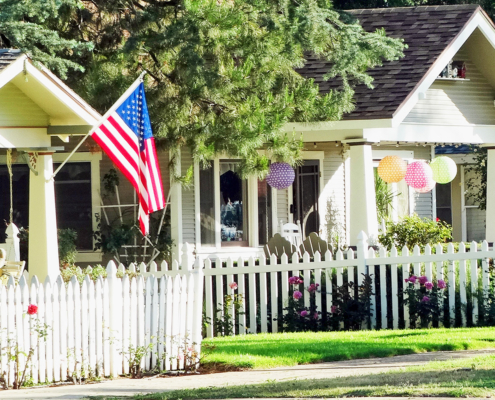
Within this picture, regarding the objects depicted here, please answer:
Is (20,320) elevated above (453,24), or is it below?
below

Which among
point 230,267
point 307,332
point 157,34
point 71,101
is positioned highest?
point 157,34

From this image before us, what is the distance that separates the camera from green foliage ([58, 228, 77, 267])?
1684 cm

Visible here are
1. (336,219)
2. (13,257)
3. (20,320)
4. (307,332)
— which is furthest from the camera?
(336,219)

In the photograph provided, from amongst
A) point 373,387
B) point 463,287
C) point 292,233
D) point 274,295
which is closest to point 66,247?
point 292,233

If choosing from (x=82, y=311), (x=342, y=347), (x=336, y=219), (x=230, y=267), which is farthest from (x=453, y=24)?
(x=82, y=311)

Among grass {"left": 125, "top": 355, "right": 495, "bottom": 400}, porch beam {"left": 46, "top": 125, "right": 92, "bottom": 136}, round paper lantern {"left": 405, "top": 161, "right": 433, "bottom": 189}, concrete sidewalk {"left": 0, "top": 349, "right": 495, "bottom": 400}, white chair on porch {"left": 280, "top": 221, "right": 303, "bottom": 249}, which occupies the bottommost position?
concrete sidewalk {"left": 0, "top": 349, "right": 495, "bottom": 400}

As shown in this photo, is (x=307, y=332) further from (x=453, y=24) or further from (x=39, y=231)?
(x=453, y=24)

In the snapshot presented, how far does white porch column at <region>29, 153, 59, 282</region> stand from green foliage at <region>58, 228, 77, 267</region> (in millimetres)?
4882

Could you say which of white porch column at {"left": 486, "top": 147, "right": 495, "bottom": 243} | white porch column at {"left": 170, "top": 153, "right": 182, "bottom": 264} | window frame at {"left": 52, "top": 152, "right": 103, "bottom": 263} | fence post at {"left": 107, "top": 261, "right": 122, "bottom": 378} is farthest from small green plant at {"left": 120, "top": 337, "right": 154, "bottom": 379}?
white porch column at {"left": 486, "top": 147, "right": 495, "bottom": 243}

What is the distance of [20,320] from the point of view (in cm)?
922

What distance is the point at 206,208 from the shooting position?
59.3 feet

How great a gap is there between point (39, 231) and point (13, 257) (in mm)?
3008

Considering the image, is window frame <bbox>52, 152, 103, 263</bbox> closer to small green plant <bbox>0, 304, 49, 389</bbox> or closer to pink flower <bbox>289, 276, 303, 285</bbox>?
pink flower <bbox>289, 276, 303, 285</bbox>

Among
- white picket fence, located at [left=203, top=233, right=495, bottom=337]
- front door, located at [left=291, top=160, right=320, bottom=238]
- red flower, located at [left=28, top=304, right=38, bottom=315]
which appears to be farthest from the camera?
front door, located at [left=291, top=160, right=320, bottom=238]
